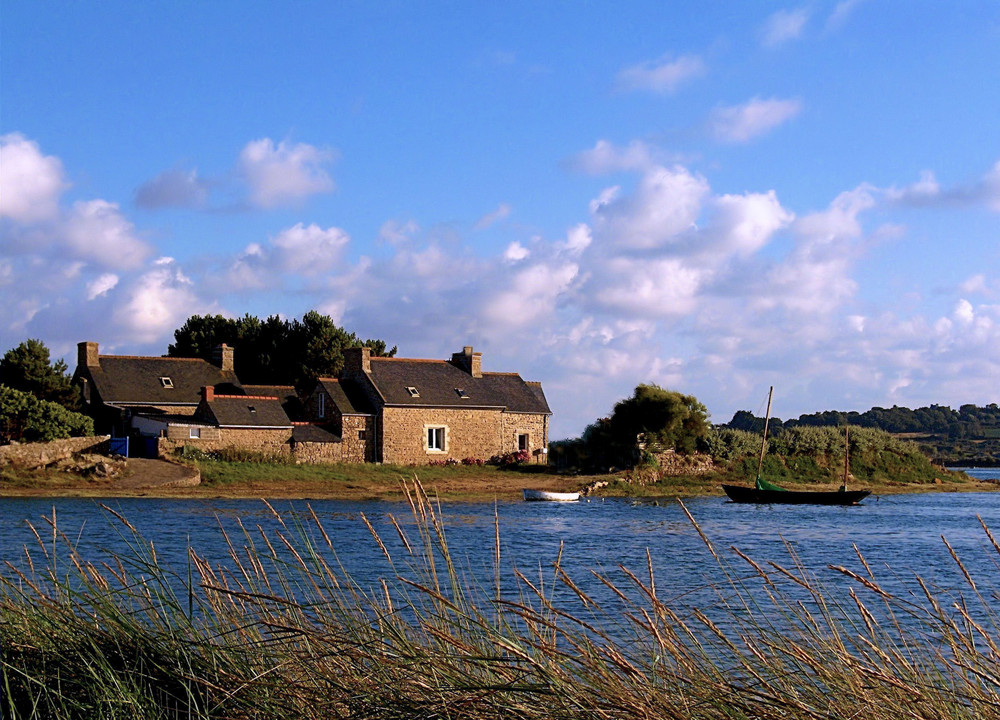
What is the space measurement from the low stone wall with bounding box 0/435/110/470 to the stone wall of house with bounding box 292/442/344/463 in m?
8.11

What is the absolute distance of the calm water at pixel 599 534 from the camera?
58.3ft

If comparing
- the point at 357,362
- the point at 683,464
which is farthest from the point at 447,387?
the point at 683,464

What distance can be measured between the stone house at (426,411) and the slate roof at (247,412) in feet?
10.1

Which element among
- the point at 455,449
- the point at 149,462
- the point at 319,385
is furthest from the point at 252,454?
the point at 455,449

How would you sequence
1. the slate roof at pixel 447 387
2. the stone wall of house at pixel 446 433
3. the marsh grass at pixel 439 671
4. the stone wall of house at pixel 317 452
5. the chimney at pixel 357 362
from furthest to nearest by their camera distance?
the chimney at pixel 357 362, the slate roof at pixel 447 387, the stone wall of house at pixel 446 433, the stone wall of house at pixel 317 452, the marsh grass at pixel 439 671

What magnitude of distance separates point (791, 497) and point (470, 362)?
19862mm

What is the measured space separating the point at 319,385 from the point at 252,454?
7691 millimetres

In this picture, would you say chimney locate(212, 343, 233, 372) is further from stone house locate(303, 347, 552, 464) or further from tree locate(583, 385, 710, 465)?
tree locate(583, 385, 710, 465)

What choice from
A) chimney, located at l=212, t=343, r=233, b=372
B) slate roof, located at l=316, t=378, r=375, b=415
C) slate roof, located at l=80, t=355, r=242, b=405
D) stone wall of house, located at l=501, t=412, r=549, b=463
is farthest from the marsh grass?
chimney, located at l=212, t=343, r=233, b=372

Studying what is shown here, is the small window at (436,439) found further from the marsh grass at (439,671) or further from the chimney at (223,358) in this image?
the marsh grass at (439,671)

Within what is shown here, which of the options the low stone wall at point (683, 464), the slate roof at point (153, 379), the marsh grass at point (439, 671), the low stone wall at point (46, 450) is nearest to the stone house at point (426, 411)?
the slate roof at point (153, 379)

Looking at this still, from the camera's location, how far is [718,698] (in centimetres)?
424

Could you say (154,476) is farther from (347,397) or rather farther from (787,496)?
(787,496)

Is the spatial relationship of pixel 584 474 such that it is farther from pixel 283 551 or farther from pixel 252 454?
pixel 283 551
